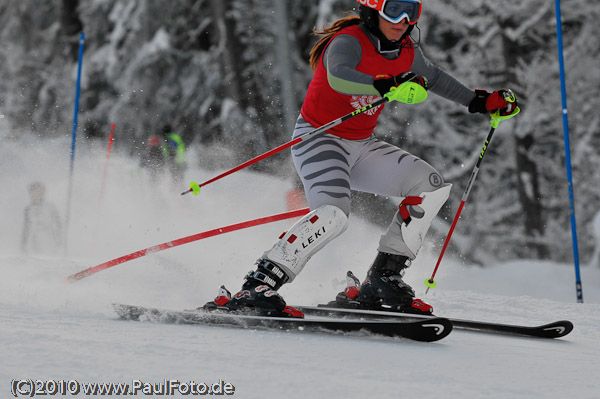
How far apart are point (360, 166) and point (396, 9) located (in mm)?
785

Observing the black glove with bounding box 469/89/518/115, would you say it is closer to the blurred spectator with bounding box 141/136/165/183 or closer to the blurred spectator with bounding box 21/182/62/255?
the blurred spectator with bounding box 21/182/62/255

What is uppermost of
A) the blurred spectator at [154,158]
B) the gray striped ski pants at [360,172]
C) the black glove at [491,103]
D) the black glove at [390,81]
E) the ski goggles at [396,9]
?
the blurred spectator at [154,158]

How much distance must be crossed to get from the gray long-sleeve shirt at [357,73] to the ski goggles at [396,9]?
0.48 feet

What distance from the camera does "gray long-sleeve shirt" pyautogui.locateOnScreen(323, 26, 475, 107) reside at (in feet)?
10.6

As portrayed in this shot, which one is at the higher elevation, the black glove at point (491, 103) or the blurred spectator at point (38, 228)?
the blurred spectator at point (38, 228)

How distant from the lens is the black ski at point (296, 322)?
2.94m

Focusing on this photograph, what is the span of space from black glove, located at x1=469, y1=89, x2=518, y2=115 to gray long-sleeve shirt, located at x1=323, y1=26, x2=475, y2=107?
3.1 inches

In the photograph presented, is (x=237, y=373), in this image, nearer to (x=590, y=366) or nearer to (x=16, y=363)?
(x=16, y=363)

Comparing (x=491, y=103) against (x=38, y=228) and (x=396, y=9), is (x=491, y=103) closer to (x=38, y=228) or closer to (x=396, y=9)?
(x=396, y=9)

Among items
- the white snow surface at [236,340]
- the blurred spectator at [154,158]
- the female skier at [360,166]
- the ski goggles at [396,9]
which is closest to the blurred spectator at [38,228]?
the white snow surface at [236,340]

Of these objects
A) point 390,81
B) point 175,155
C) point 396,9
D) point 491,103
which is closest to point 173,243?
point 390,81

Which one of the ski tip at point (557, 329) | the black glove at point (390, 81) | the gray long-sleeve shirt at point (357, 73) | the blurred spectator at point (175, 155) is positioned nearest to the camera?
the black glove at point (390, 81)

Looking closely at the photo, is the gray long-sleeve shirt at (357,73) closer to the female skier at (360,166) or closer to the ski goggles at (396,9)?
A: the female skier at (360,166)

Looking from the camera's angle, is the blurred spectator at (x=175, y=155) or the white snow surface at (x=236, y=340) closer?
the white snow surface at (x=236, y=340)
